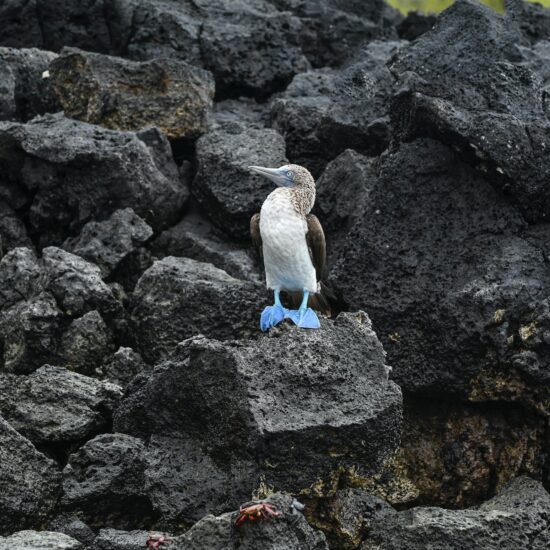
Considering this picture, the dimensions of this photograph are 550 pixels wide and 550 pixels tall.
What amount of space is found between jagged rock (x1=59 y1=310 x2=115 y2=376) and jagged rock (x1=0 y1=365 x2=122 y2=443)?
0.51 m

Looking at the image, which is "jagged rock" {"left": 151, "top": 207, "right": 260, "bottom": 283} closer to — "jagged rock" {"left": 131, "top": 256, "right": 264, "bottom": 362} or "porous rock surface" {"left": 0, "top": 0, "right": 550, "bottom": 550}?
"porous rock surface" {"left": 0, "top": 0, "right": 550, "bottom": 550}

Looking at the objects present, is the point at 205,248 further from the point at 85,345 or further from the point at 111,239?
the point at 85,345

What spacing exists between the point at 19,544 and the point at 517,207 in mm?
4510

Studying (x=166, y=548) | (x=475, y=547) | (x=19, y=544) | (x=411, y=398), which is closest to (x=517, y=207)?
(x=411, y=398)

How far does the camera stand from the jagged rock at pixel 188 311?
860 centimetres

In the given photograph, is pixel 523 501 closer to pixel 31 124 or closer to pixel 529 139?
pixel 529 139

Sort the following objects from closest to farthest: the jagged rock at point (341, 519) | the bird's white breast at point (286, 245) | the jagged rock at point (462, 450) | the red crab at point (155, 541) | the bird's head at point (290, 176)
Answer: the red crab at point (155, 541), the jagged rock at point (341, 519), the jagged rock at point (462, 450), the bird's white breast at point (286, 245), the bird's head at point (290, 176)

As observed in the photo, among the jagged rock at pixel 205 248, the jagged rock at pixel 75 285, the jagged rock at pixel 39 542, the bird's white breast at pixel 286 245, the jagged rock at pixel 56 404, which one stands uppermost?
the bird's white breast at pixel 286 245

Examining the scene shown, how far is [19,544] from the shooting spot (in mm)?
6047

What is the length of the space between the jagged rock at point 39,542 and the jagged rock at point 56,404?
1371mm

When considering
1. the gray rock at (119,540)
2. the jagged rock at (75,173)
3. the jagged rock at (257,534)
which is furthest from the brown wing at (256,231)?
the jagged rock at (257,534)

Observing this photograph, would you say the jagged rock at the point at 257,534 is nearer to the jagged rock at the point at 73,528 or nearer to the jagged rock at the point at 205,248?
the jagged rock at the point at 73,528

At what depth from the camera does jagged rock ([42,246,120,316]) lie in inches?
342

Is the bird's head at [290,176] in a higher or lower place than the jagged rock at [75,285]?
higher
